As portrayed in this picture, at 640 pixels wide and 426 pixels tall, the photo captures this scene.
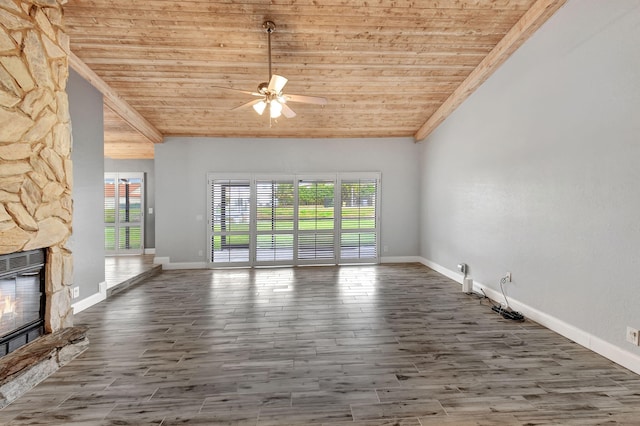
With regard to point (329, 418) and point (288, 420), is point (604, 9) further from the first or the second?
point (288, 420)

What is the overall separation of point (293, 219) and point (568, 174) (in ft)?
15.9

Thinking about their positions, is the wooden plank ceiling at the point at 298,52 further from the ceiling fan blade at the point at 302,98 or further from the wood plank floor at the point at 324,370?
the wood plank floor at the point at 324,370

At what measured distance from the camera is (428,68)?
4617mm

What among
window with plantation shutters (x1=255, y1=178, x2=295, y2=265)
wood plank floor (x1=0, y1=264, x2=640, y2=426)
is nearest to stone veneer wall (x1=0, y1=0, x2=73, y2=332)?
wood plank floor (x1=0, y1=264, x2=640, y2=426)

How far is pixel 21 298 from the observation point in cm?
276

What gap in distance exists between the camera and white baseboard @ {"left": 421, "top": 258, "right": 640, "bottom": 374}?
103 inches

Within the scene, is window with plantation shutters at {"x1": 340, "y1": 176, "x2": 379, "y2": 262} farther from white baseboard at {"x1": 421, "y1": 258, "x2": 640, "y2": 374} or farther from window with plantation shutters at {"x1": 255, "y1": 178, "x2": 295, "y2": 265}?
white baseboard at {"x1": 421, "y1": 258, "x2": 640, "y2": 374}

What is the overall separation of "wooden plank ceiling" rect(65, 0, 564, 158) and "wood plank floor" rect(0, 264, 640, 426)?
3.23m

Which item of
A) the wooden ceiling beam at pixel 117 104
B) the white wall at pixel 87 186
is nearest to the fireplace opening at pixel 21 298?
the white wall at pixel 87 186

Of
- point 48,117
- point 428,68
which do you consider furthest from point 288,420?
point 428,68

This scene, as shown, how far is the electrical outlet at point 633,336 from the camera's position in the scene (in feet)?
8.38

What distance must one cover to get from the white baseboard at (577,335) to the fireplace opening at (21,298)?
523cm

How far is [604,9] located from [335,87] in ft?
10.5

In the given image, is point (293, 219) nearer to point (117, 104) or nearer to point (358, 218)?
point (358, 218)
